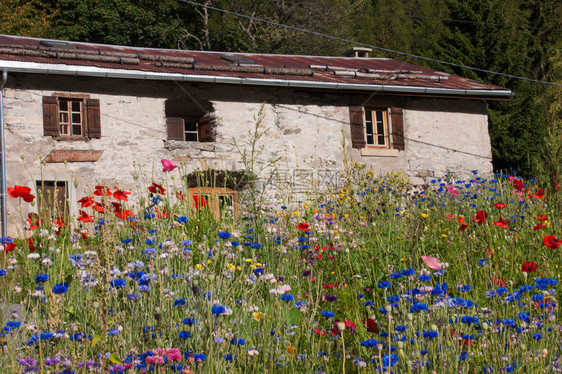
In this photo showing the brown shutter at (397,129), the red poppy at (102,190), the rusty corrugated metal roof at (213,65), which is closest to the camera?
the red poppy at (102,190)

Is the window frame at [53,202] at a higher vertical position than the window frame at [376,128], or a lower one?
lower

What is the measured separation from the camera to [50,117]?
9781 millimetres

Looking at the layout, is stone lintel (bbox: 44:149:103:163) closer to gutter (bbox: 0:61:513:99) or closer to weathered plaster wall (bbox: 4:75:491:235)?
weathered plaster wall (bbox: 4:75:491:235)

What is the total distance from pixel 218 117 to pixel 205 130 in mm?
565

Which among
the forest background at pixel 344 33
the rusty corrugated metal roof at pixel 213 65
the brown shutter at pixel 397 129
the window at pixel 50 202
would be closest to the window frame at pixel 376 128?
the brown shutter at pixel 397 129

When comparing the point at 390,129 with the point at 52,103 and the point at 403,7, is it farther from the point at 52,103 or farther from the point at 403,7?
the point at 403,7

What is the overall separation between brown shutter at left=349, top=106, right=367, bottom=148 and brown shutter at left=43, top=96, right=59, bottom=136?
5622 millimetres

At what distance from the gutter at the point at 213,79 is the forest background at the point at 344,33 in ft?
16.2

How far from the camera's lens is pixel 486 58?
64.4ft

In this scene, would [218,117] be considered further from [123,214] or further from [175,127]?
[123,214]

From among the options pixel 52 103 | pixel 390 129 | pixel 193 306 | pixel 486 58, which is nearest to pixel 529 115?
pixel 486 58

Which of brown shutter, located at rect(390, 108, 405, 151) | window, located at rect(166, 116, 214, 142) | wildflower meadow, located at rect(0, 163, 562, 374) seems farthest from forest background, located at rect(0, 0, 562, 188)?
wildflower meadow, located at rect(0, 163, 562, 374)

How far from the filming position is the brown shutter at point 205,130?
11125mm

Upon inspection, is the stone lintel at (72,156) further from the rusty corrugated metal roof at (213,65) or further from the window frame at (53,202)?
the rusty corrugated metal roof at (213,65)
